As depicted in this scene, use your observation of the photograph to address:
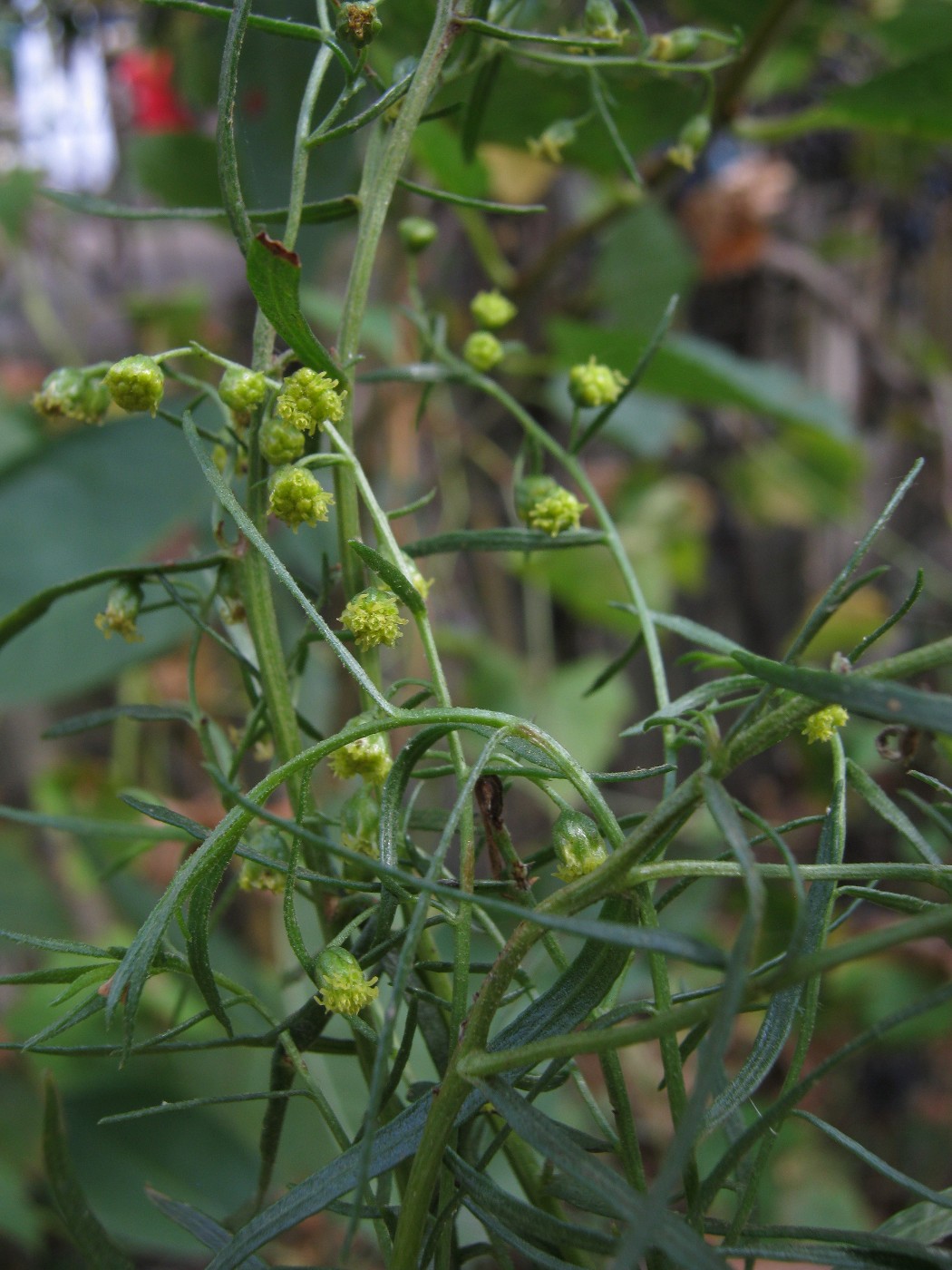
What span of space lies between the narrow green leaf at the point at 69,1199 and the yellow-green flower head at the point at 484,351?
0.24 m

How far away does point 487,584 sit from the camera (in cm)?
125

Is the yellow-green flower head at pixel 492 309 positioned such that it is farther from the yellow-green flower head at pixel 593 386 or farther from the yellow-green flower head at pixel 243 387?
the yellow-green flower head at pixel 243 387

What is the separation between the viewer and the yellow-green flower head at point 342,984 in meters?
0.20

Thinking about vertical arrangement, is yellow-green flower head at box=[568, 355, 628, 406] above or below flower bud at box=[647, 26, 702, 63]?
below

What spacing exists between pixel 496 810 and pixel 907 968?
0.95 meters

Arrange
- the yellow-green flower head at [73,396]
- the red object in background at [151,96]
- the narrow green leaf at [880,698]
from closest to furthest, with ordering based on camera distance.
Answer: the narrow green leaf at [880,698]
the yellow-green flower head at [73,396]
the red object in background at [151,96]

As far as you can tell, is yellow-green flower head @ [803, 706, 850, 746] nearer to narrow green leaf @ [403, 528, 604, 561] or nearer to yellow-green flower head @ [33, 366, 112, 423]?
narrow green leaf @ [403, 528, 604, 561]

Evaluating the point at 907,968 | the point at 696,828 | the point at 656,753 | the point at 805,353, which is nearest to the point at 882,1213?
the point at 907,968

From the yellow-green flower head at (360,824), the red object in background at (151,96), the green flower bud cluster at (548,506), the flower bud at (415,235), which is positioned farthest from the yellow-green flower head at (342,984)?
the red object in background at (151,96)

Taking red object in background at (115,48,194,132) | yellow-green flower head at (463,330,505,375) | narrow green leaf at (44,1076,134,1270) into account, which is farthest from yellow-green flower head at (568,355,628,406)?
red object in background at (115,48,194,132)

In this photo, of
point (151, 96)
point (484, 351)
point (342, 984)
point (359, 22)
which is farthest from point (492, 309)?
point (151, 96)

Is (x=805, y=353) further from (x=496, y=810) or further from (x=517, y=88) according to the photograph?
(x=496, y=810)

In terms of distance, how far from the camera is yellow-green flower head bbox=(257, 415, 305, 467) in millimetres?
222

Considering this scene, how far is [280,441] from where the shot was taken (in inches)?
8.8
